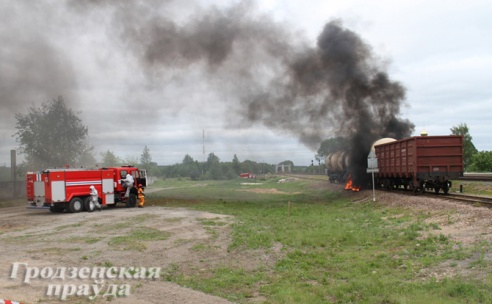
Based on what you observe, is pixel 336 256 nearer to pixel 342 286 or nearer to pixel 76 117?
pixel 342 286

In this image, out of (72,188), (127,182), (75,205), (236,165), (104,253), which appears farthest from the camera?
(236,165)

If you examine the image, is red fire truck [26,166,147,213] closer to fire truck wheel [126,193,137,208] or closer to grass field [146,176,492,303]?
fire truck wheel [126,193,137,208]

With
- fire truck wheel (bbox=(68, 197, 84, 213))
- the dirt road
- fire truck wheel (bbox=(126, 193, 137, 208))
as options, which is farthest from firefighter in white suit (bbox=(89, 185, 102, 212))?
the dirt road

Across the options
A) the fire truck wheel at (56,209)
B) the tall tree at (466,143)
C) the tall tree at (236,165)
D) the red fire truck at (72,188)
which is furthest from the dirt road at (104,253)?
the tall tree at (236,165)

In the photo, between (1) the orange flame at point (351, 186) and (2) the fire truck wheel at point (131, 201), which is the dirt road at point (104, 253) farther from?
(1) the orange flame at point (351, 186)

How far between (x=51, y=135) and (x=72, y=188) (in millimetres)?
25200

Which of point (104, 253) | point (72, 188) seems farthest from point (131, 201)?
point (104, 253)

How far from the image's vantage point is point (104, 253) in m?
12.7

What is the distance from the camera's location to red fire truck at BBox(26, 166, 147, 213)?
79.3ft

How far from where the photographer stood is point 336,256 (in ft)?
39.4

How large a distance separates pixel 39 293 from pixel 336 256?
7.35 meters

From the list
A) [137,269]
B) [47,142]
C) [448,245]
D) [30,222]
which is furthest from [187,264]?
[47,142]

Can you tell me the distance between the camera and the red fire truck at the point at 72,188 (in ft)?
79.3

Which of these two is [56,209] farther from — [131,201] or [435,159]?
[435,159]
